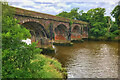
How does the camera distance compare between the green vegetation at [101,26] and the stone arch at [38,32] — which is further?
the green vegetation at [101,26]

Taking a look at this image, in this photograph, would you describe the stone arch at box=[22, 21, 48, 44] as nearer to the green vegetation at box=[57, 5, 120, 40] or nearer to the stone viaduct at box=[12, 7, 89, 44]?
the stone viaduct at box=[12, 7, 89, 44]

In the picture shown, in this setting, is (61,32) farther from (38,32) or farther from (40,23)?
(40,23)

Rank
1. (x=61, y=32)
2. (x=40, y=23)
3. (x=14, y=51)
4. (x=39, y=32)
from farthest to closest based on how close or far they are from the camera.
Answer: (x=61, y=32) → (x=39, y=32) → (x=40, y=23) → (x=14, y=51)

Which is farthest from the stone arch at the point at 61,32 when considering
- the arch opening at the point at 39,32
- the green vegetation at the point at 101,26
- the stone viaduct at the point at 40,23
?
the green vegetation at the point at 101,26

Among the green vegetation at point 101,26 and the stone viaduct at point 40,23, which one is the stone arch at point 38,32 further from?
the green vegetation at point 101,26

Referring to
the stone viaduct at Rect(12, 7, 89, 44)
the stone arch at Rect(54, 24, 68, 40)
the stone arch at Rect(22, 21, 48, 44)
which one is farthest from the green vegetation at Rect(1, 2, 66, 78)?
the stone arch at Rect(54, 24, 68, 40)

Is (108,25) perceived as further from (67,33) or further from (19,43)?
(19,43)

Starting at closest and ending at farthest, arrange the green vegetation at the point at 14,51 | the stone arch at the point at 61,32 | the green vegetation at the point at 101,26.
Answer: the green vegetation at the point at 14,51 → the stone arch at the point at 61,32 → the green vegetation at the point at 101,26

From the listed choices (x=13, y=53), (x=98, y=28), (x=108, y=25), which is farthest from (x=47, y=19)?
(x=108, y=25)

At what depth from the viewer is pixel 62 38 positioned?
3325 centimetres

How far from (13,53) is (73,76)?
7358 mm

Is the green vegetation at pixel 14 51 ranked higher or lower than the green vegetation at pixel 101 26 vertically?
lower

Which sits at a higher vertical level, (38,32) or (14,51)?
(38,32)

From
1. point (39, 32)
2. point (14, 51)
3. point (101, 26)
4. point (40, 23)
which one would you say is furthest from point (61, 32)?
point (14, 51)
